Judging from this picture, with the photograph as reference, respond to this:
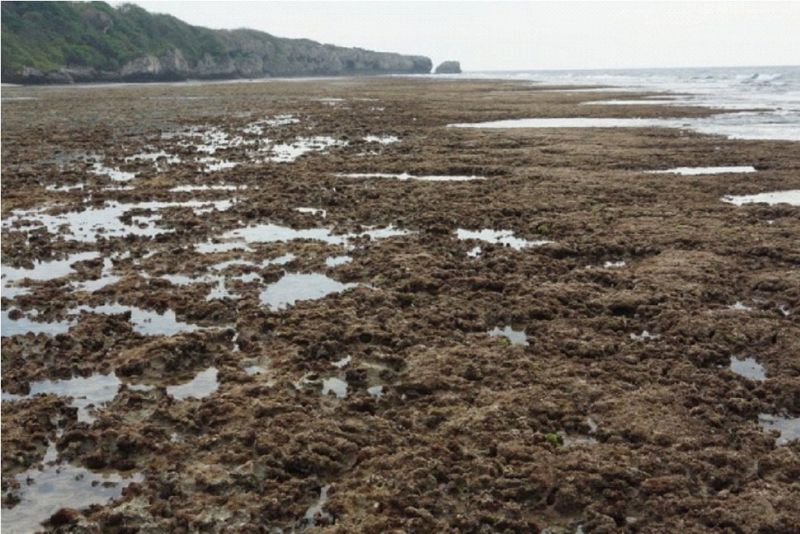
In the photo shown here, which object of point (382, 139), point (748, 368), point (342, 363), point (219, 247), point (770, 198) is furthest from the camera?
point (382, 139)

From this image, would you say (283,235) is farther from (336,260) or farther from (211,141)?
(211,141)

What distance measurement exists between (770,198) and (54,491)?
17404 millimetres

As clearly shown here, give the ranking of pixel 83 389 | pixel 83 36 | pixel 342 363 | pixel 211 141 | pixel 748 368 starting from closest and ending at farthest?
pixel 83 389 < pixel 748 368 < pixel 342 363 < pixel 211 141 < pixel 83 36

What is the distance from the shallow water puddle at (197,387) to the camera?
799 cm

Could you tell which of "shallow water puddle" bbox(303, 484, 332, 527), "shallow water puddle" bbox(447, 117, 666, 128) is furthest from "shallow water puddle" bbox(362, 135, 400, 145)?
"shallow water puddle" bbox(303, 484, 332, 527)

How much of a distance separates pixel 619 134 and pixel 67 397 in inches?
1113

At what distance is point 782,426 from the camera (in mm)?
7305

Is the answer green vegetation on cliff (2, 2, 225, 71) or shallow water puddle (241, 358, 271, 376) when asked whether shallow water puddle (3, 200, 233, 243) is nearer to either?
shallow water puddle (241, 358, 271, 376)

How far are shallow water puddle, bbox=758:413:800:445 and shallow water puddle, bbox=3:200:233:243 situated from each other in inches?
461

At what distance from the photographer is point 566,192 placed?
18625 mm

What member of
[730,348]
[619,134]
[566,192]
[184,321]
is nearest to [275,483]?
[184,321]

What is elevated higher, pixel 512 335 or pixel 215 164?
pixel 215 164

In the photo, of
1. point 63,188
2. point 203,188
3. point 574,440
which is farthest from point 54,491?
point 63,188

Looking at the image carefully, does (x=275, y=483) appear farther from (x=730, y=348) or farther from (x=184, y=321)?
(x=730, y=348)
